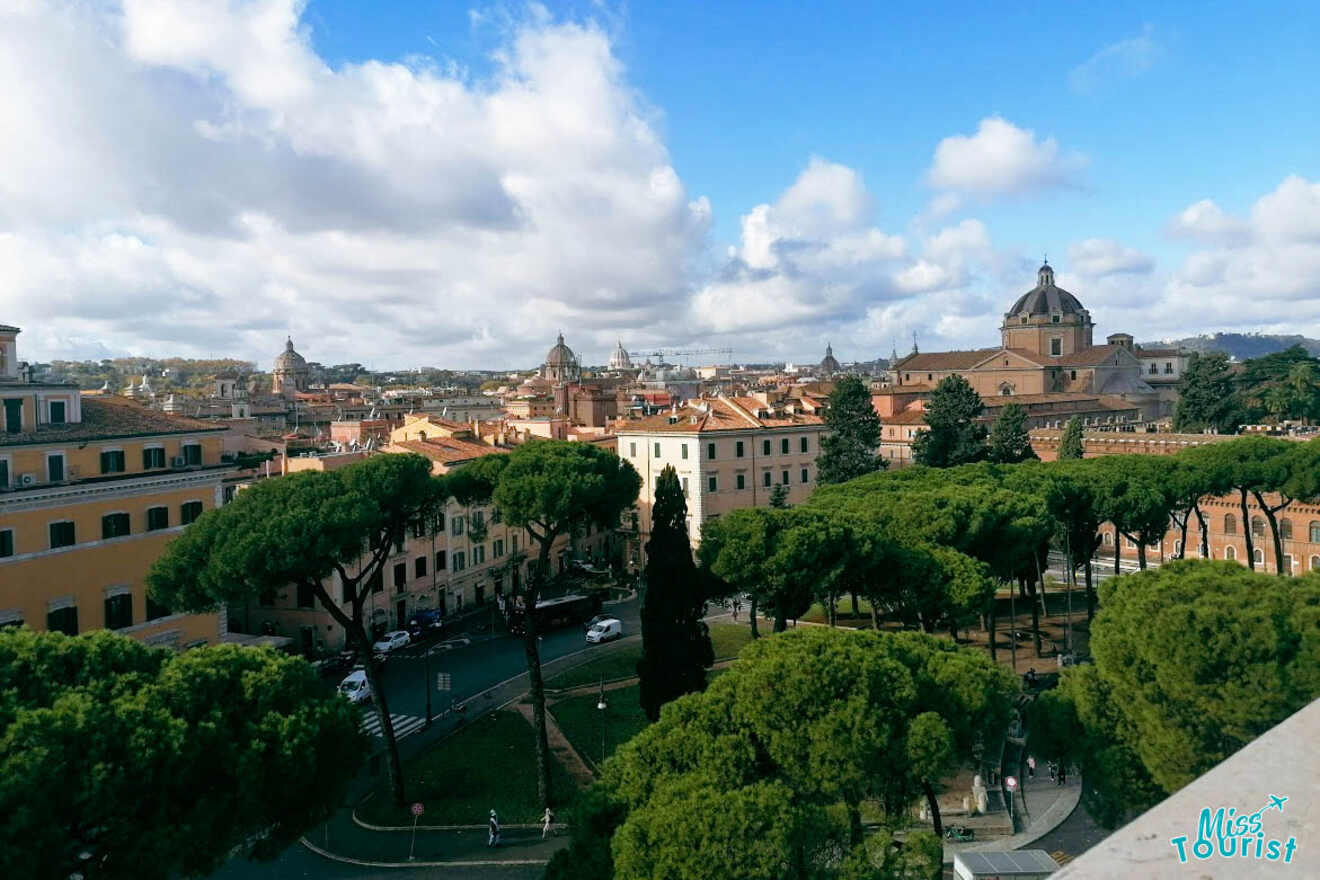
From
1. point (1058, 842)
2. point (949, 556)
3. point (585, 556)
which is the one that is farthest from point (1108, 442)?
point (1058, 842)

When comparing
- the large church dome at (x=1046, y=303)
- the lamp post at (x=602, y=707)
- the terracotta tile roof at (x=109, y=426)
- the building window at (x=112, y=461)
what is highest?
the large church dome at (x=1046, y=303)

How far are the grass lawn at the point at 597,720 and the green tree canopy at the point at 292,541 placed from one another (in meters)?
5.93

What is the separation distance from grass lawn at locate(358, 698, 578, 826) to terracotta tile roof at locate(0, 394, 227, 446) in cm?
1412

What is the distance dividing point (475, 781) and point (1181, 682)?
18.2 meters

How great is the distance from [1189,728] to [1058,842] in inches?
271

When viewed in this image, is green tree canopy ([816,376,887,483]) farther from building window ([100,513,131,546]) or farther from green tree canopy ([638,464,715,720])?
building window ([100,513,131,546])

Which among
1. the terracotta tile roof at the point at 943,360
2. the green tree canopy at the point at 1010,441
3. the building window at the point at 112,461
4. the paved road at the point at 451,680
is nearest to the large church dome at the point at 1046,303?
the terracotta tile roof at the point at 943,360

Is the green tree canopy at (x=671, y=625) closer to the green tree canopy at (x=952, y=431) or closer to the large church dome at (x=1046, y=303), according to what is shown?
the green tree canopy at (x=952, y=431)

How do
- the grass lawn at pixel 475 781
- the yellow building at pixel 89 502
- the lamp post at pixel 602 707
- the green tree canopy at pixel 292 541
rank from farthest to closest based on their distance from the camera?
the lamp post at pixel 602 707 → the yellow building at pixel 89 502 → the grass lawn at pixel 475 781 → the green tree canopy at pixel 292 541

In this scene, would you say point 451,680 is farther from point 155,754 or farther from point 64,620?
point 155,754

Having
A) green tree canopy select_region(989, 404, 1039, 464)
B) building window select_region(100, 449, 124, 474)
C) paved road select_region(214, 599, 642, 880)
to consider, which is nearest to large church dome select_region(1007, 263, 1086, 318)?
green tree canopy select_region(989, 404, 1039, 464)

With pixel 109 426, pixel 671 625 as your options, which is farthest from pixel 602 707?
pixel 109 426

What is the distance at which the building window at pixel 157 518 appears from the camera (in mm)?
30734

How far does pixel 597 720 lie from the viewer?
30641 mm
